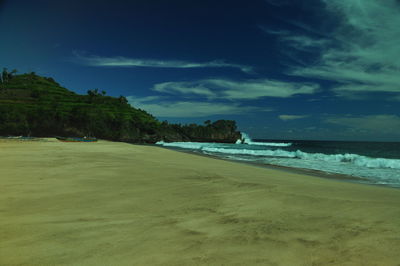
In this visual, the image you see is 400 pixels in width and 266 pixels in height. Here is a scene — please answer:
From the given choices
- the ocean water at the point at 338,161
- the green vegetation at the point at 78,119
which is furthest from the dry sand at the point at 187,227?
the green vegetation at the point at 78,119

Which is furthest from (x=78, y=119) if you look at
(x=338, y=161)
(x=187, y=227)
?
(x=187, y=227)

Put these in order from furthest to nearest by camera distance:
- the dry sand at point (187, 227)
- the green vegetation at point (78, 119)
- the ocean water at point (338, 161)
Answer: the green vegetation at point (78, 119) < the ocean water at point (338, 161) < the dry sand at point (187, 227)

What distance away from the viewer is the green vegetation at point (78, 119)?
72.6 metres

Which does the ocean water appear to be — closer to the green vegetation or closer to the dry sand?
the dry sand

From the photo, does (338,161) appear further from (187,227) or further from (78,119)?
(78,119)

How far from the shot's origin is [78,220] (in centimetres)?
360

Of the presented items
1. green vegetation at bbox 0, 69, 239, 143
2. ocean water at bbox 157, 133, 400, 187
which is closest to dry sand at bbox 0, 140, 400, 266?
ocean water at bbox 157, 133, 400, 187

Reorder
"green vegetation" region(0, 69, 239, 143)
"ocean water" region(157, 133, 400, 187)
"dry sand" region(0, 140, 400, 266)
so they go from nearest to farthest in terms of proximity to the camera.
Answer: "dry sand" region(0, 140, 400, 266), "ocean water" region(157, 133, 400, 187), "green vegetation" region(0, 69, 239, 143)

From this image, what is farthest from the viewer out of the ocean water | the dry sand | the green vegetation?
the green vegetation

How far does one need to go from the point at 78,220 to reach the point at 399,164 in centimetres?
2218

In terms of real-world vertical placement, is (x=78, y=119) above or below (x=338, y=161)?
above

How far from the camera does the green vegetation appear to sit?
238 feet

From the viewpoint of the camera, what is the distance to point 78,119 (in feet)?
256

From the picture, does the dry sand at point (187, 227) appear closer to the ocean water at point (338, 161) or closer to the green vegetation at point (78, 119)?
the ocean water at point (338, 161)
